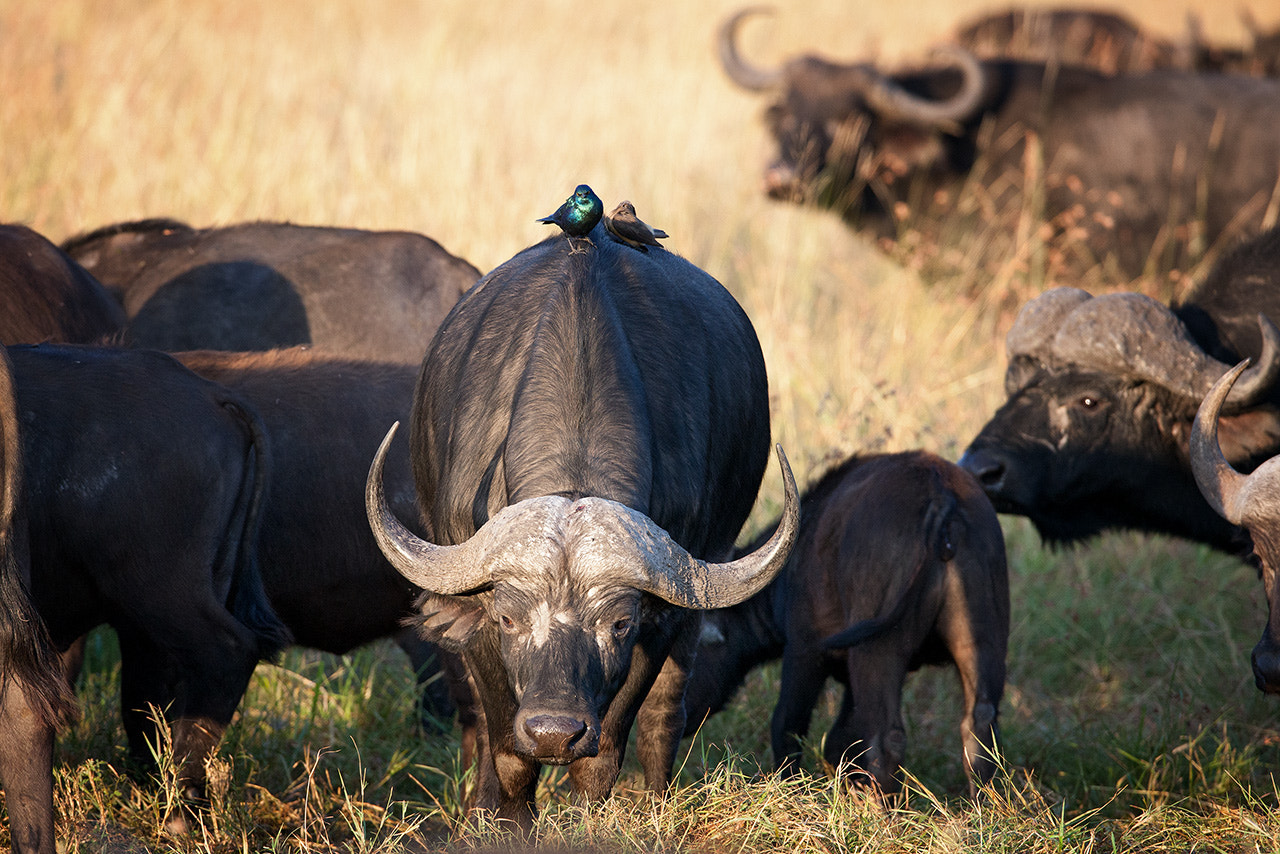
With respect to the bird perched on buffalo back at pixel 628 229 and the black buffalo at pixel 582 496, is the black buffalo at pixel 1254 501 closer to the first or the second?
the black buffalo at pixel 582 496

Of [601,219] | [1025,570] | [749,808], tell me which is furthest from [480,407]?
[1025,570]

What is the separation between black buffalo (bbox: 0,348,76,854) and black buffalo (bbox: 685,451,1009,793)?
85.5 inches

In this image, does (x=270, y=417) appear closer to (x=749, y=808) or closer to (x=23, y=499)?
(x=23, y=499)

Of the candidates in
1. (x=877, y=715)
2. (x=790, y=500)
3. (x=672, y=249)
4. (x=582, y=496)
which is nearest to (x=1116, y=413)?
(x=877, y=715)

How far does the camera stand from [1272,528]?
4148mm

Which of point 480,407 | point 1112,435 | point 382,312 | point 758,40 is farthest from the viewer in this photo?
point 758,40

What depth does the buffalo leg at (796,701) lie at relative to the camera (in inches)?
184

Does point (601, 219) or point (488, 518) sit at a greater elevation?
point (601, 219)

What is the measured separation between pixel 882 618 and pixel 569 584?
1.57 meters

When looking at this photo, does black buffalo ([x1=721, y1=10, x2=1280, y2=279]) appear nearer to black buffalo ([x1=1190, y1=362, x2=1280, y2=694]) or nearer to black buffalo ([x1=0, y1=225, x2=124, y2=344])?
black buffalo ([x1=1190, y1=362, x2=1280, y2=694])

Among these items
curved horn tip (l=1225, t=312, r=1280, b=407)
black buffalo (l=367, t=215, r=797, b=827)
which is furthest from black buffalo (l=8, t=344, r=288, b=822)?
curved horn tip (l=1225, t=312, r=1280, b=407)

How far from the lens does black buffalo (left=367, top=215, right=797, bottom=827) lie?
3080 millimetres

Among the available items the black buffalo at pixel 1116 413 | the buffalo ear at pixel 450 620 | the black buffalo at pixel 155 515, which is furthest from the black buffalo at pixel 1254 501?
the black buffalo at pixel 155 515

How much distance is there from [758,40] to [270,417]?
15649 mm
